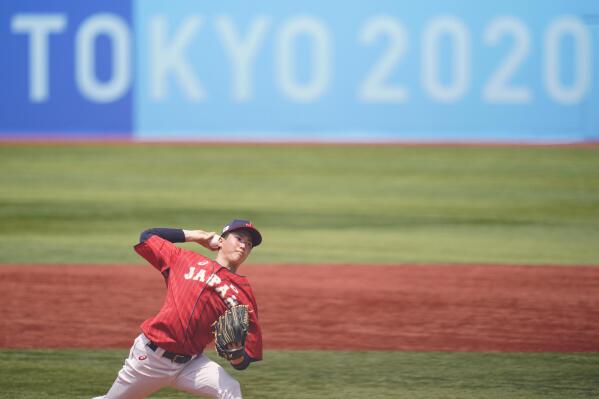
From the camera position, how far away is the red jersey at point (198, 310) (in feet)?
15.1

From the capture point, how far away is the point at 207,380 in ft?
15.1

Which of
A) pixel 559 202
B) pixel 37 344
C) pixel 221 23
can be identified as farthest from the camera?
pixel 221 23

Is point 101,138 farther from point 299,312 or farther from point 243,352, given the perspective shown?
point 243,352

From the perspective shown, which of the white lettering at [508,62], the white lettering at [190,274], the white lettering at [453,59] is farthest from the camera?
the white lettering at [453,59]

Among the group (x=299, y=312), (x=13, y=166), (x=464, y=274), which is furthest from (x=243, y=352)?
(x=13, y=166)

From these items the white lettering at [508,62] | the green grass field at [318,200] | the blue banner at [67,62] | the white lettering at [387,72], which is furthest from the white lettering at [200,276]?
the blue banner at [67,62]

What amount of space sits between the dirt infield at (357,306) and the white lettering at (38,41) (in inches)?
353

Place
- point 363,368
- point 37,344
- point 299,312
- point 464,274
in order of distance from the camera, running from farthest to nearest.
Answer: point 464,274 < point 299,312 < point 37,344 < point 363,368

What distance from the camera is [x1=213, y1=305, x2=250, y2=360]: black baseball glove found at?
4457mm

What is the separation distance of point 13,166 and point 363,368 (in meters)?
11.6

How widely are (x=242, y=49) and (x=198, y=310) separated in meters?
14.0

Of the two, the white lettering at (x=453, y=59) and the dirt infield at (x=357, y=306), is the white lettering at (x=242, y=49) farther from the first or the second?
the dirt infield at (x=357, y=306)

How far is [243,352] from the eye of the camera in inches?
179

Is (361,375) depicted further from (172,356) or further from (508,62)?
(508,62)
